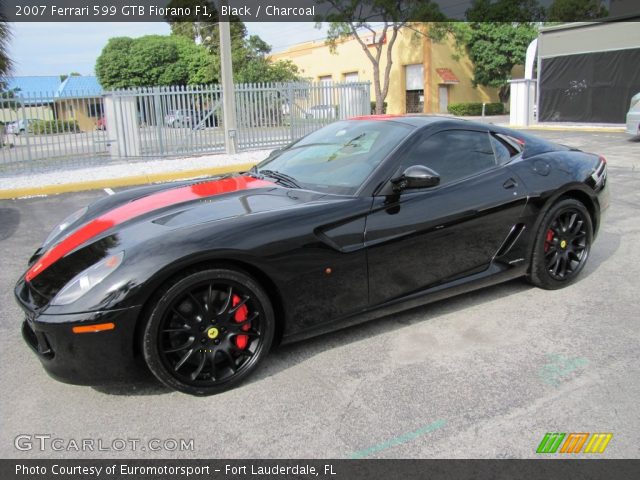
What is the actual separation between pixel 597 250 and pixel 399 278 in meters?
2.98

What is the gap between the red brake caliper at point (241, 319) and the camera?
2908 millimetres

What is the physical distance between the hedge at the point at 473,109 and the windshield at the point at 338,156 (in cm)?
3812

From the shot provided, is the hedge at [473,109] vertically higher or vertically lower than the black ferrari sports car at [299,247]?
higher

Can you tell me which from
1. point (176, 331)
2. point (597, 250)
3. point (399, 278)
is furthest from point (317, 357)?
point (597, 250)

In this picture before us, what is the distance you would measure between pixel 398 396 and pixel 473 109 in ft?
132

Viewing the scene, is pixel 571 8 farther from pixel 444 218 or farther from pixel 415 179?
pixel 415 179

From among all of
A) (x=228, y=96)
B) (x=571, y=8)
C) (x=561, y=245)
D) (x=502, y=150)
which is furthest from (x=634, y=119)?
(x=571, y=8)

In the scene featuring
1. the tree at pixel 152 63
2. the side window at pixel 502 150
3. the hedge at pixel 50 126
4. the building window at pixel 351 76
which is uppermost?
the tree at pixel 152 63

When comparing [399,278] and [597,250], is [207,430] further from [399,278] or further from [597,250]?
[597,250]

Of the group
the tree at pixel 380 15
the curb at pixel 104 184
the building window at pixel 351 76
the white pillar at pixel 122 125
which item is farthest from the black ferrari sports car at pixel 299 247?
the building window at pixel 351 76

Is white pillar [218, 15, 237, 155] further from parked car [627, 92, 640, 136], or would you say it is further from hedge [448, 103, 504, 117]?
hedge [448, 103, 504, 117]

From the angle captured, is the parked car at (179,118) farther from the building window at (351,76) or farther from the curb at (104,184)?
the building window at (351,76)

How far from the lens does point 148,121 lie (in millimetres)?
14359

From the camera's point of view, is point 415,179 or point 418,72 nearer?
point 415,179
